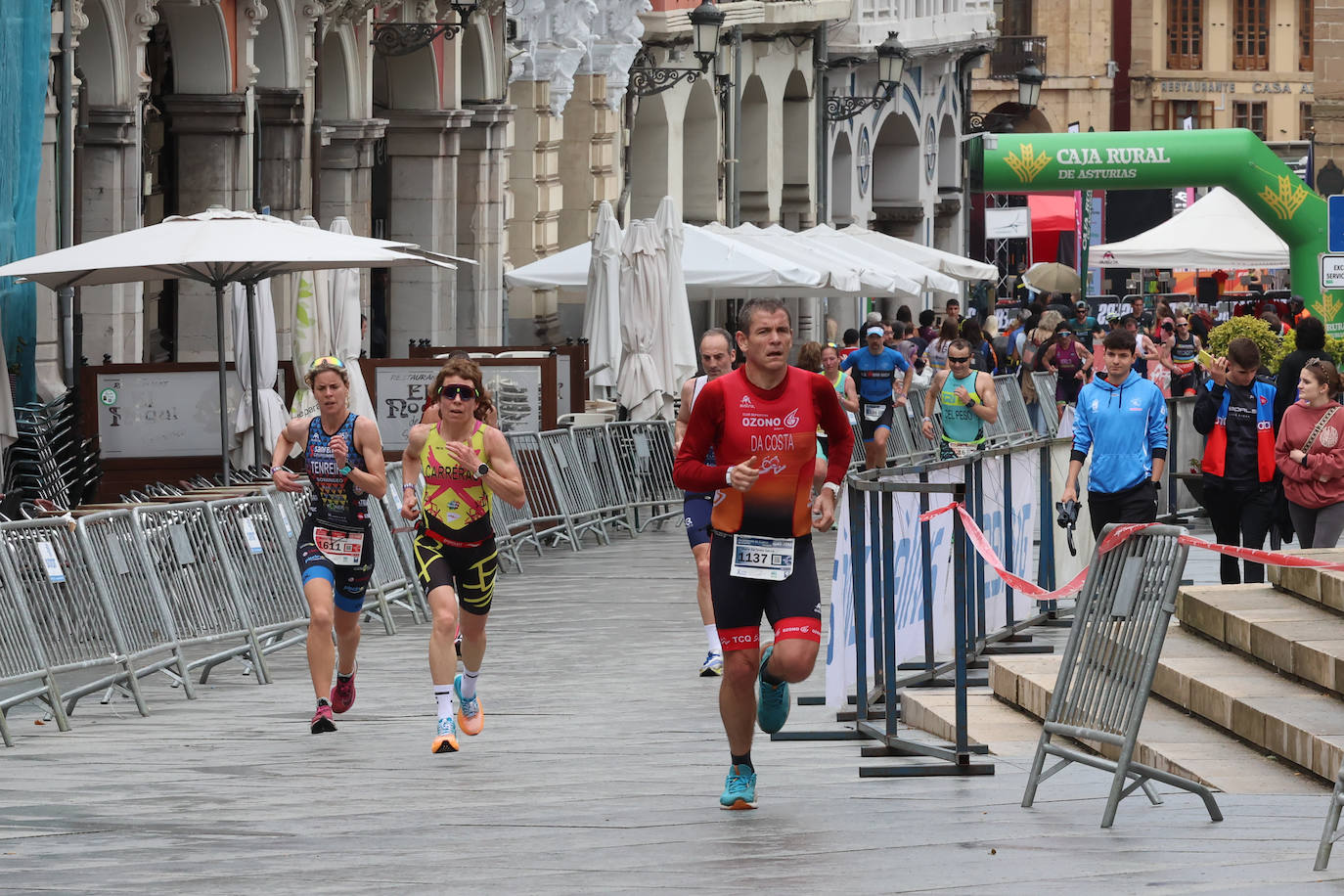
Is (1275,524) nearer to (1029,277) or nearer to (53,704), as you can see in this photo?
(53,704)

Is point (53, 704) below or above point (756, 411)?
below

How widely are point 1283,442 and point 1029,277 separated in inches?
1461

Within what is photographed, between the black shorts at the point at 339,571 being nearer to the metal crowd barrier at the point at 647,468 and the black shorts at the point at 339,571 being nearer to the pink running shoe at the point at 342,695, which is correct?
the pink running shoe at the point at 342,695

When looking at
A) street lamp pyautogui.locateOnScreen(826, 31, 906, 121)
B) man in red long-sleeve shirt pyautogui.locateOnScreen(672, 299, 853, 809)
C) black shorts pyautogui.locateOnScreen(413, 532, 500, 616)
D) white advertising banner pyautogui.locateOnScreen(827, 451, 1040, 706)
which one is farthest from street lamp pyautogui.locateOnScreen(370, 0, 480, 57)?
man in red long-sleeve shirt pyautogui.locateOnScreen(672, 299, 853, 809)

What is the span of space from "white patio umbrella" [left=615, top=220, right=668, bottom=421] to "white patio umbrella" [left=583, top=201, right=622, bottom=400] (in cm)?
8

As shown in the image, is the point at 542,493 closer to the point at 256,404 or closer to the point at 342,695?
the point at 256,404

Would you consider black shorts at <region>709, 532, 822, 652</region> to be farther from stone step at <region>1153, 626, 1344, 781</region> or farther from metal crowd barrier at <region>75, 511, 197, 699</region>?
metal crowd barrier at <region>75, 511, 197, 699</region>

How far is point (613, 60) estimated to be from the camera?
3186cm

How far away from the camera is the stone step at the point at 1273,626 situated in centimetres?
934

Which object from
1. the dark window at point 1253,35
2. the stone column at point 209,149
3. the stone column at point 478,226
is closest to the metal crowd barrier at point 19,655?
the stone column at point 209,149

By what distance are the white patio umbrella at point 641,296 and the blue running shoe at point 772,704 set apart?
44.7ft

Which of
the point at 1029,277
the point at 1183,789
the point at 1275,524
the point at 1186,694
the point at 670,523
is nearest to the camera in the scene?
the point at 1183,789

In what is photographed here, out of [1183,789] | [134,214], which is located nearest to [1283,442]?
[1183,789]

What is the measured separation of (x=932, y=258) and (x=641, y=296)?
446 inches
